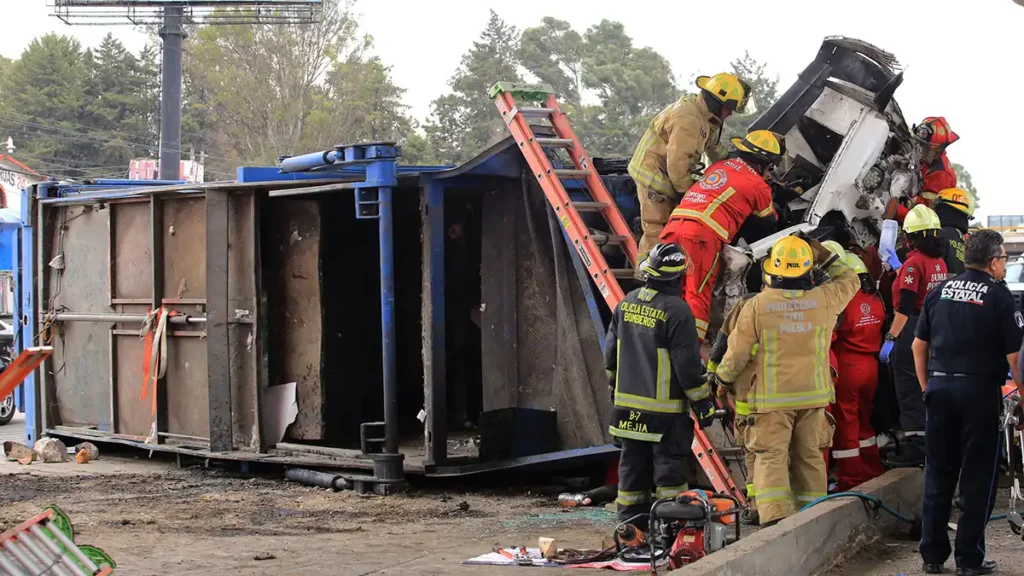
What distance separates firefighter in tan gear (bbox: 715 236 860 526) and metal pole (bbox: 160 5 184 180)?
1202 inches

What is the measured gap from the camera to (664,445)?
270 inches

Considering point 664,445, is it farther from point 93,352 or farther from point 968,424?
point 93,352

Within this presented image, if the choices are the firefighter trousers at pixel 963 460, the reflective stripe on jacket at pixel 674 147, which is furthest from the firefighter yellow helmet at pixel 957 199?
the firefighter trousers at pixel 963 460

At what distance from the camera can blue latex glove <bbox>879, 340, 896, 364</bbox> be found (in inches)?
338

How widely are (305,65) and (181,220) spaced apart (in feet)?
119

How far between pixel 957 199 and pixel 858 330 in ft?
6.02

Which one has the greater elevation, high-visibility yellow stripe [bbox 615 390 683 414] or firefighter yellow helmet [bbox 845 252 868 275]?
firefighter yellow helmet [bbox 845 252 868 275]

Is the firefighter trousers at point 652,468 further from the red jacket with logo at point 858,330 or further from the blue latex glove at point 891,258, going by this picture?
the blue latex glove at point 891,258

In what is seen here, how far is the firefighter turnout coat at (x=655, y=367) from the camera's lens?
267 inches

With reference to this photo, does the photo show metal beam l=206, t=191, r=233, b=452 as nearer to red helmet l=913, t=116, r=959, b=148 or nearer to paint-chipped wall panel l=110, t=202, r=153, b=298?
paint-chipped wall panel l=110, t=202, r=153, b=298

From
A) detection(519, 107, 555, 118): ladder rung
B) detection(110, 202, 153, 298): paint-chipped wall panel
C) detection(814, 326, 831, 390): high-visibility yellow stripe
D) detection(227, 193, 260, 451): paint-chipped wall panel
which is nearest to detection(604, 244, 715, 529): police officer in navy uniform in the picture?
detection(814, 326, 831, 390): high-visibility yellow stripe

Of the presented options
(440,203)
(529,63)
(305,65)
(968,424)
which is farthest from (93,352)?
(529,63)

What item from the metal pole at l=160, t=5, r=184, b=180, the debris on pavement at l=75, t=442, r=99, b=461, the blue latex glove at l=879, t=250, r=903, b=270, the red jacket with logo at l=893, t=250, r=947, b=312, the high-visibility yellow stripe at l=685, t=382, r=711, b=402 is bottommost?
the debris on pavement at l=75, t=442, r=99, b=461

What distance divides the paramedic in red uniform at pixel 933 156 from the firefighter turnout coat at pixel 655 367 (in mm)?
3842
